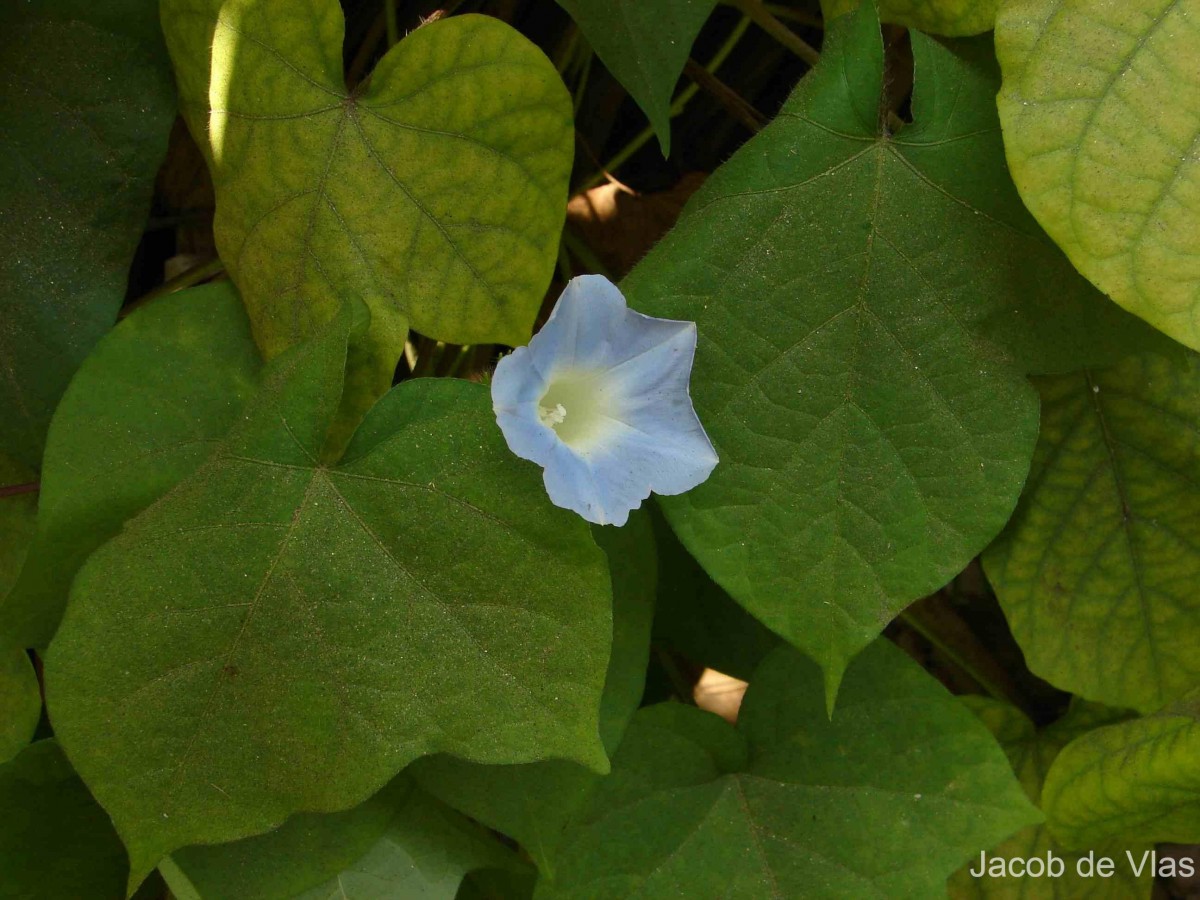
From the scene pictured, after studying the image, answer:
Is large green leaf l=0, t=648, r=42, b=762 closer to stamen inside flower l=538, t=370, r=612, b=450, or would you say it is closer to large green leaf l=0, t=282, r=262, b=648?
large green leaf l=0, t=282, r=262, b=648

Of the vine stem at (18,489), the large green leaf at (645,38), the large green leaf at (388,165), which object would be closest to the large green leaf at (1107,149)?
the large green leaf at (645,38)

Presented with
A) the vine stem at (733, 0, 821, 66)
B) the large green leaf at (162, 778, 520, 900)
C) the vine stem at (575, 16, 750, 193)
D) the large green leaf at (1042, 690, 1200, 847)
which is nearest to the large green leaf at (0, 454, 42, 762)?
the large green leaf at (162, 778, 520, 900)

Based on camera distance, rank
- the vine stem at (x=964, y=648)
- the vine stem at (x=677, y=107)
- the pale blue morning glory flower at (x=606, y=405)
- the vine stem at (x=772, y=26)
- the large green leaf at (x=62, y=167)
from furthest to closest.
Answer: the vine stem at (x=964, y=648) < the vine stem at (x=677, y=107) < the vine stem at (x=772, y=26) < the large green leaf at (x=62, y=167) < the pale blue morning glory flower at (x=606, y=405)

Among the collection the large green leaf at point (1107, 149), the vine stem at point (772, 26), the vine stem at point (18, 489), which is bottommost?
the vine stem at point (18, 489)

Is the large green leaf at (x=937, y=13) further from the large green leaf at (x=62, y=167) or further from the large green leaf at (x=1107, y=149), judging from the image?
the large green leaf at (x=62, y=167)

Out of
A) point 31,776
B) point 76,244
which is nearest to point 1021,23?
point 76,244

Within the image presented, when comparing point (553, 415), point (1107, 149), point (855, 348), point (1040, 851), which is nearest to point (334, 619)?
point (553, 415)
